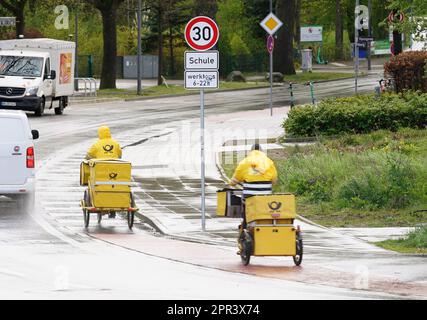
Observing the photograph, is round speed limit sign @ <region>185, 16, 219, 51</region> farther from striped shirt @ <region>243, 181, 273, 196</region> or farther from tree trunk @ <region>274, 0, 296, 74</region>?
tree trunk @ <region>274, 0, 296, 74</region>

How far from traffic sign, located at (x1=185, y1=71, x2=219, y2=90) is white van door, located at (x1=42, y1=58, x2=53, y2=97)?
27282 millimetres

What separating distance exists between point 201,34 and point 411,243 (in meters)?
5.05

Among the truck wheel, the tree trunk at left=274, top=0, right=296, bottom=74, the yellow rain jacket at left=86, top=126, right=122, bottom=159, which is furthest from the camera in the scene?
the tree trunk at left=274, top=0, right=296, bottom=74

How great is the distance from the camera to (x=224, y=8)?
10694 centimetres

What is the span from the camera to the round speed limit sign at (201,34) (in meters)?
21.2

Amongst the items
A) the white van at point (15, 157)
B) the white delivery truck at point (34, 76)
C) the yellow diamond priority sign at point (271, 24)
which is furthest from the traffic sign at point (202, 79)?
the white delivery truck at point (34, 76)

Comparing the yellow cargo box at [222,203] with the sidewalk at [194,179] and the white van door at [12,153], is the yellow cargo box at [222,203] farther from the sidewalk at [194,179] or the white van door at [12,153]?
the white van door at [12,153]

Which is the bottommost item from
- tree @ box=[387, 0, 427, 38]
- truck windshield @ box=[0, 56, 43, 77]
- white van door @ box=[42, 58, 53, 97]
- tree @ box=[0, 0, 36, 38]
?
white van door @ box=[42, 58, 53, 97]

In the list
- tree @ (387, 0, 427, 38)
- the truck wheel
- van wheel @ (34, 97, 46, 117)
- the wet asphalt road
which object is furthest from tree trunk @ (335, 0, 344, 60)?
tree @ (387, 0, 427, 38)

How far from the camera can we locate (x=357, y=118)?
36.2 meters

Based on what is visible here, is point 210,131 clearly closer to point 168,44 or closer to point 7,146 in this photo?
point 7,146

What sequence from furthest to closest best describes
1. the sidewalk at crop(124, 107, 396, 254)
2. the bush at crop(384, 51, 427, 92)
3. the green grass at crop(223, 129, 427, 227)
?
the bush at crop(384, 51, 427, 92) → the green grass at crop(223, 129, 427, 227) → the sidewalk at crop(124, 107, 396, 254)

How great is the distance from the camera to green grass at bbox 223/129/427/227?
74.3 feet
